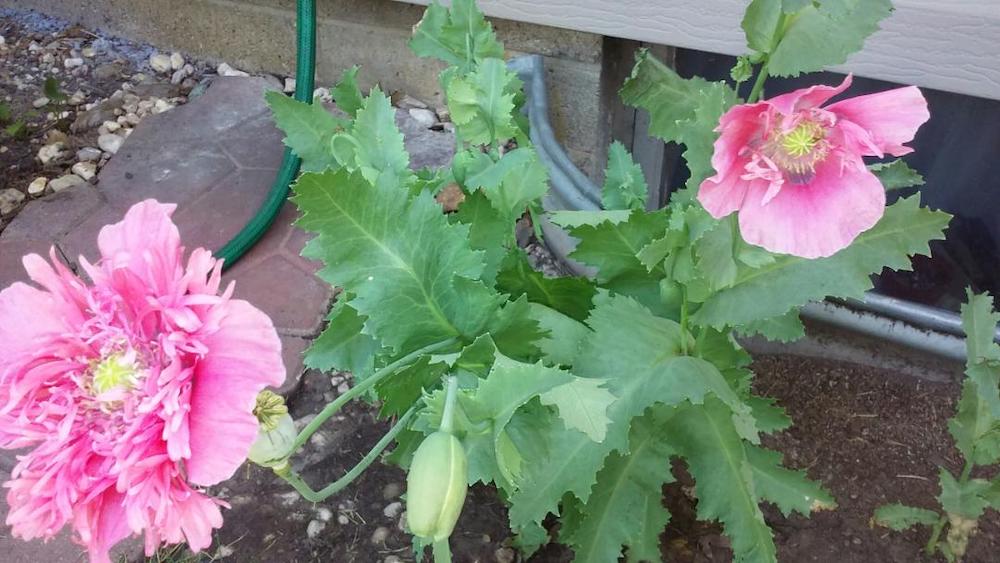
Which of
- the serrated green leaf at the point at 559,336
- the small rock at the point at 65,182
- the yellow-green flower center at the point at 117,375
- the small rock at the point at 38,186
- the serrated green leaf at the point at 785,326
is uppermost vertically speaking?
the yellow-green flower center at the point at 117,375

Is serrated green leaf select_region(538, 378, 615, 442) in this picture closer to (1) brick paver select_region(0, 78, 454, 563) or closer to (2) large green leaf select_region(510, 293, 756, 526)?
(2) large green leaf select_region(510, 293, 756, 526)

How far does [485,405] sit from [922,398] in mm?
1250

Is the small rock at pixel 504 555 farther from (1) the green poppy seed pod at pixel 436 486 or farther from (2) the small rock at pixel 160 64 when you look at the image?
(2) the small rock at pixel 160 64

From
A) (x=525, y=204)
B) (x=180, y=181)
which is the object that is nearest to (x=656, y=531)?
(x=525, y=204)

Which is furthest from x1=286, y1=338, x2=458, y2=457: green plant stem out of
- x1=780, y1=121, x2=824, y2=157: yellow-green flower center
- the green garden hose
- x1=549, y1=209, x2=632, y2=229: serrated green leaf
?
the green garden hose

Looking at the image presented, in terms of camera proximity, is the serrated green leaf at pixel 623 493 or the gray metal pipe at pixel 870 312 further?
the gray metal pipe at pixel 870 312

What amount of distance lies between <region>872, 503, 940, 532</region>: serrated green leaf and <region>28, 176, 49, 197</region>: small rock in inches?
83.1

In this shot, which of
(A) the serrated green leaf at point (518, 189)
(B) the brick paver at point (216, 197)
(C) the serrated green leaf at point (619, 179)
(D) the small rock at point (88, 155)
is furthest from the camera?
(D) the small rock at point (88, 155)

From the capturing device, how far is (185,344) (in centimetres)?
68

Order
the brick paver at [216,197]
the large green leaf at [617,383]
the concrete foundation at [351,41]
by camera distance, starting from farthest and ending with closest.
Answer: the concrete foundation at [351,41] → the brick paver at [216,197] → the large green leaf at [617,383]

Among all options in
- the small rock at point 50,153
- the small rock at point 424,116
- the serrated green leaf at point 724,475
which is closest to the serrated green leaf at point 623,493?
the serrated green leaf at point 724,475

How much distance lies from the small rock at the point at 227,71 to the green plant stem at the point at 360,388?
1.88 metres

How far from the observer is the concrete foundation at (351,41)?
7.19 ft

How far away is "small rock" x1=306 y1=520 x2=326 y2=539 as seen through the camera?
1.58m
